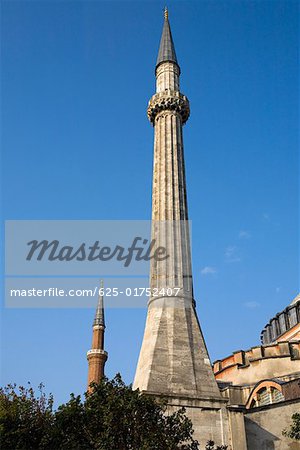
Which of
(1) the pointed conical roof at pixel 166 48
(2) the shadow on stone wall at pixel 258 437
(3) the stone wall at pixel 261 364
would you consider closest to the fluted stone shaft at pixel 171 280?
(1) the pointed conical roof at pixel 166 48

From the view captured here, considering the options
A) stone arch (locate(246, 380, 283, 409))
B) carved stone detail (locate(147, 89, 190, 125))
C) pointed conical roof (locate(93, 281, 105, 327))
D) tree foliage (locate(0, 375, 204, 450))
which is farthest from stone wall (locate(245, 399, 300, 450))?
pointed conical roof (locate(93, 281, 105, 327))

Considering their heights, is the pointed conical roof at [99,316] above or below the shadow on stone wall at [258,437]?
above

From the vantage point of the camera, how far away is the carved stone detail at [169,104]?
19062 millimetres

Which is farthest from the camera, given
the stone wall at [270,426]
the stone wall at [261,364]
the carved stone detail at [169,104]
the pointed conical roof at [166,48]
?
the pointed conical roof at [166,48]

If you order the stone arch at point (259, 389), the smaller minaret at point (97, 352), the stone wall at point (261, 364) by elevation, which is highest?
the smaller minaret at point (97, 352)

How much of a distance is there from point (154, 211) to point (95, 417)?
8160 millimetres

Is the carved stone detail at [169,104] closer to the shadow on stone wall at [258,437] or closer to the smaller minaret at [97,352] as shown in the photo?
the smaller minaret at [97,352]

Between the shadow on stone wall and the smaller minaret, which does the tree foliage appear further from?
the smaller minaret

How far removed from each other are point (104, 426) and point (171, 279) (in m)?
6.27

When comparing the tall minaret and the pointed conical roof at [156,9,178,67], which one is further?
the pointed conical roof at [156,9,178,67]

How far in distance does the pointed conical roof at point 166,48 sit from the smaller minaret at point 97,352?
11651mm

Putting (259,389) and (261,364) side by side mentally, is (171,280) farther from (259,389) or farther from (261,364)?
(261,364)

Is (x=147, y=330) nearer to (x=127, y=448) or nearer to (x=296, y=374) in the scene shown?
(x=127, y=448)

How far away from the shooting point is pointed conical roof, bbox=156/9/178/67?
20938mm
